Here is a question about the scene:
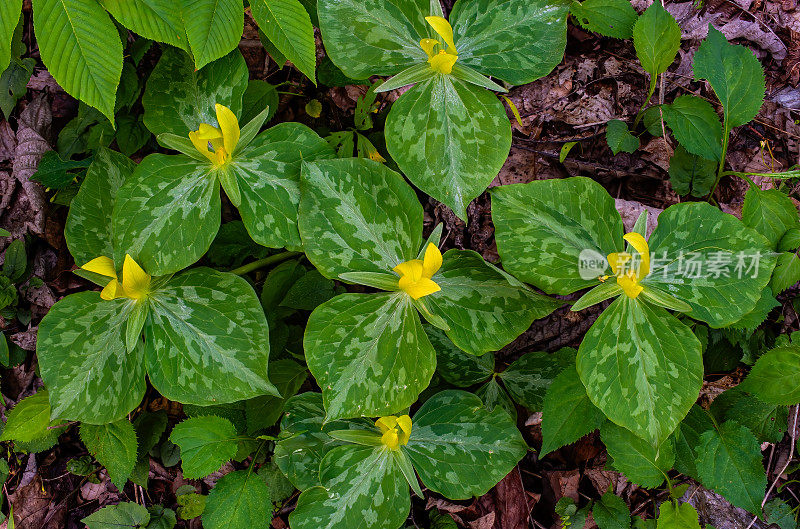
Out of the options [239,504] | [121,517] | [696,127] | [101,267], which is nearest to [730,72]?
[696,127]

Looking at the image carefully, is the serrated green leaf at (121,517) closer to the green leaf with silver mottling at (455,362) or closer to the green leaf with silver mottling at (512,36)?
the green leaf with silver mottling at (455,362)

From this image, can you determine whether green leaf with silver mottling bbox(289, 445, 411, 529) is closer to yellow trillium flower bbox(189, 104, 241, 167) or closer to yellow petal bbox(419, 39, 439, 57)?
yellow trillium flower bbox(189, 104, 241, 167)

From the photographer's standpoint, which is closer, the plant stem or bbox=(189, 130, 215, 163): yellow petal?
bbox=(189, 130, 215, 163): yellow petal

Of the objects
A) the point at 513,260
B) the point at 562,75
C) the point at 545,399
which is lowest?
the point at 545,399

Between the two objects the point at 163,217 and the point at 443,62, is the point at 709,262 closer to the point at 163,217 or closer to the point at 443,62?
the point at 443,62

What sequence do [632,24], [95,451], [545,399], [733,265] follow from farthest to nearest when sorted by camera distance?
[632,24] → [95,451] → [545,399] → [733,265]

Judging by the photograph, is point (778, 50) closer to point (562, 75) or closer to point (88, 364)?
point (562, 75)

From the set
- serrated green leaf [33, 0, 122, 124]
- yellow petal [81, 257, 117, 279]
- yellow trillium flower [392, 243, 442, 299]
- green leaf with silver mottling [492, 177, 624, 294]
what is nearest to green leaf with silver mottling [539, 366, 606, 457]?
green leaf with silver mottling [492, 177, 624, 294]

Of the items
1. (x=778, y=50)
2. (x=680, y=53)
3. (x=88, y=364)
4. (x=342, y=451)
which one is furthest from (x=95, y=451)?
(x=778, y=50)
